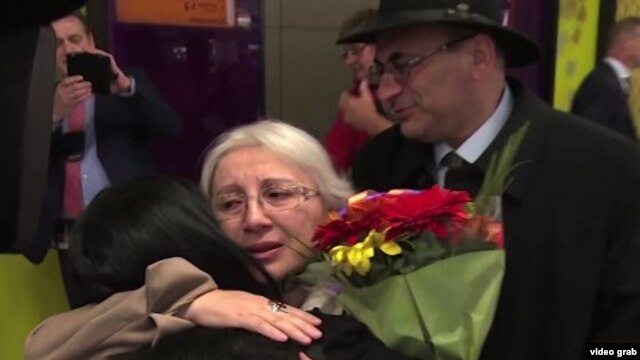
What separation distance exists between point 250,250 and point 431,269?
50cm

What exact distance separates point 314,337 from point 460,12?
0.89 meters

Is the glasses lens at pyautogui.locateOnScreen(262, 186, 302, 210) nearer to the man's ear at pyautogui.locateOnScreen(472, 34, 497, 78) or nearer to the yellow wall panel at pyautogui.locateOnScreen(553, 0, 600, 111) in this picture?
the man's ear at pyautogui.locateOnScreen(472, 34, 497, 78)

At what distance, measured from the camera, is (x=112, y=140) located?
3166 mm

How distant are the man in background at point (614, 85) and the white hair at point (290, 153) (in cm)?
263

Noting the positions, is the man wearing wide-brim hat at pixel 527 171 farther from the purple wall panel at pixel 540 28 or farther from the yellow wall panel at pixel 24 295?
the purple wall panel at pixel 540 28

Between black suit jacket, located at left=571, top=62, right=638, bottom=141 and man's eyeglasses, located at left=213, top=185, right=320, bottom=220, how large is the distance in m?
2.78

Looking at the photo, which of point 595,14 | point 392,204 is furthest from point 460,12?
point 595,14

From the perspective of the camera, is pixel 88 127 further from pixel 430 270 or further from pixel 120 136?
pixel 430 270

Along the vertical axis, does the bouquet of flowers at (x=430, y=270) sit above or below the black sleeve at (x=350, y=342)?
above

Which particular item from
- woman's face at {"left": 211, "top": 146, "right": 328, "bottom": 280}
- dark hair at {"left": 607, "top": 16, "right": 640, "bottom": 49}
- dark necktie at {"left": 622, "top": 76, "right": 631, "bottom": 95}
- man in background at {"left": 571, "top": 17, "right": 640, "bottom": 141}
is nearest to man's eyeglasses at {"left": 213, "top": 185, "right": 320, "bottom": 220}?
woman's face at {"left": 211, "top": 146, "right": 328, "bottom": 280}

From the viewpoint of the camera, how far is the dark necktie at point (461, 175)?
1875 mm

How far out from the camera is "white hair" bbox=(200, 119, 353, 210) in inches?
76.0

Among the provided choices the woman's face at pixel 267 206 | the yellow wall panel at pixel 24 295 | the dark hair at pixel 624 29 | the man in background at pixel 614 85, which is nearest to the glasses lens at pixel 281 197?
the woman's face at pixel 267 206

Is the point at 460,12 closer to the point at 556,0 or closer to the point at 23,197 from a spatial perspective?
the point at 23,197
